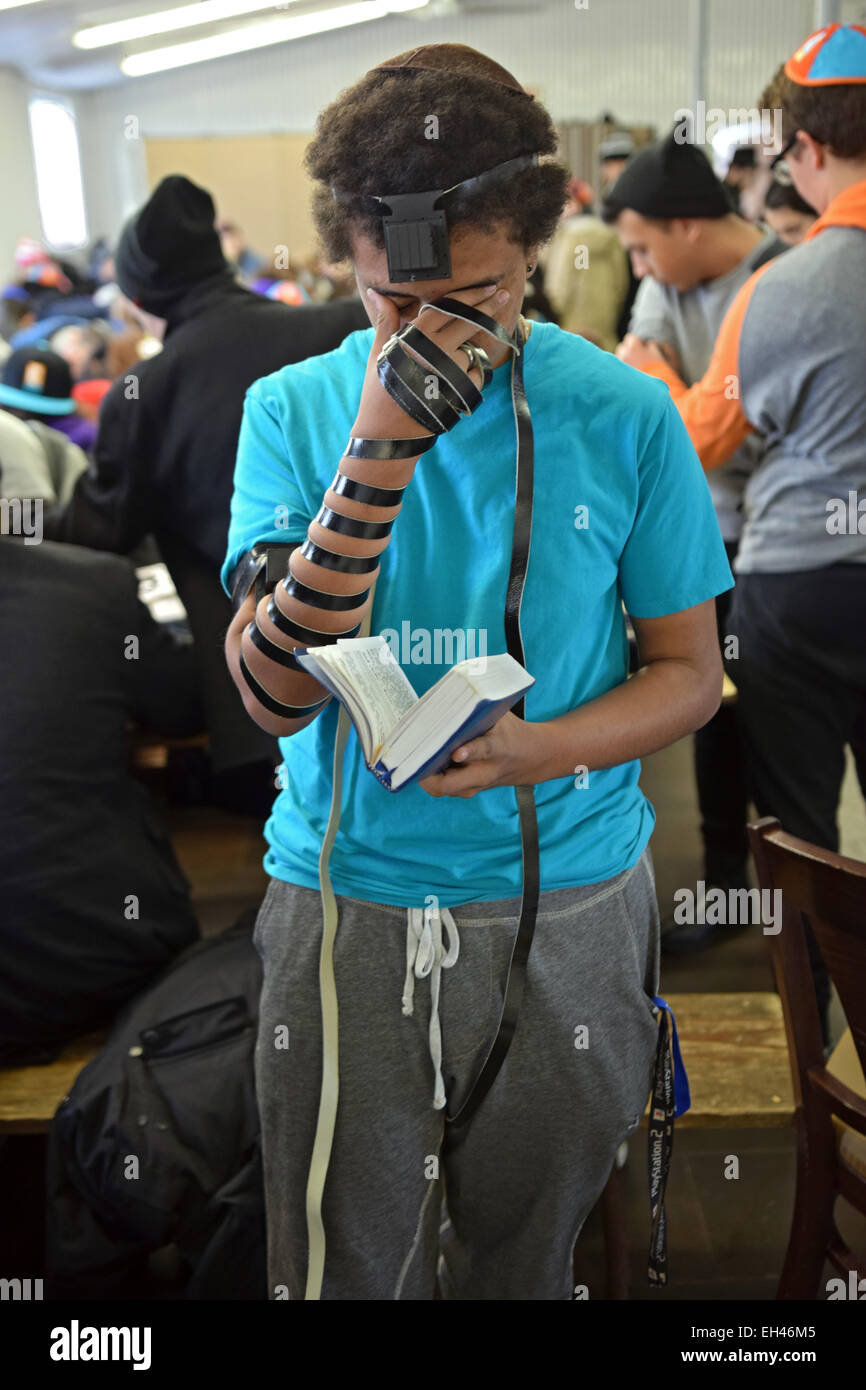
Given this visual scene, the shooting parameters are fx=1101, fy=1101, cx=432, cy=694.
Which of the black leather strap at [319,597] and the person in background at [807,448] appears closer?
the black leather strap at [319,597]

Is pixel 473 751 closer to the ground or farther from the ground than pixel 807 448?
closer to the ground

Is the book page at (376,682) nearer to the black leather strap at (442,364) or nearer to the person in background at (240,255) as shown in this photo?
the black leather strap at (442,364)

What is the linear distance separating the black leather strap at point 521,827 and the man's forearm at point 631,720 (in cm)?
5

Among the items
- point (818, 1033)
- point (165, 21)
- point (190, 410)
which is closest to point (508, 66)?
point (165, 21)

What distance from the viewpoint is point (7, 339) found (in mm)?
7797

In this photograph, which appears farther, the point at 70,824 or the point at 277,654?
the point at 70,824

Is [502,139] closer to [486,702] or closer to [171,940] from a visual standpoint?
[486,702]

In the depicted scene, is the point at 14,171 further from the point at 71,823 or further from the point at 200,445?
the point at 71,823

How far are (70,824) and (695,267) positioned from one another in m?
1.82

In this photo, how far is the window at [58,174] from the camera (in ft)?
47.0

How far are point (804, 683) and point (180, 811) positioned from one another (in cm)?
205

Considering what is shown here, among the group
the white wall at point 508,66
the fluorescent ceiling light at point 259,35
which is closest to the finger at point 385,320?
the white wall at point 508,66

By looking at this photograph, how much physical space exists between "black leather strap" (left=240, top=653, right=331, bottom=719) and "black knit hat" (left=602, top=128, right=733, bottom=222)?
190cm

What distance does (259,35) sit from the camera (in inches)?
522
